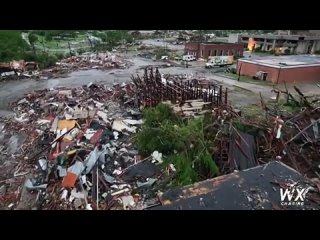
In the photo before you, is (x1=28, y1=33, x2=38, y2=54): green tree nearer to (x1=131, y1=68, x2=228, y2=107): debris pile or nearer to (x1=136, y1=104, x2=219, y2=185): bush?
(x1=131, y1=68, x2=228, y2=107): debris pile

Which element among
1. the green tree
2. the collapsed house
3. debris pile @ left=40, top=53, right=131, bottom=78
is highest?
the green tree

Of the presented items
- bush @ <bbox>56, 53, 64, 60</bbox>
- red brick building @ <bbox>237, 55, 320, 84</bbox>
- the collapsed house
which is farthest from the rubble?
red brick building @ <bbox>237, 55, 320, 84</bbox>

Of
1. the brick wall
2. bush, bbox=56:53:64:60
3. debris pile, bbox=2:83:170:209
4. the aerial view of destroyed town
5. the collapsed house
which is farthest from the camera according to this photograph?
bush, bbox=56:53:64:60

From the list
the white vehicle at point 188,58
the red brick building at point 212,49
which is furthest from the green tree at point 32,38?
the white vehicle at point 188,58

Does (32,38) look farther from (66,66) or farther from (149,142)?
(66,66)

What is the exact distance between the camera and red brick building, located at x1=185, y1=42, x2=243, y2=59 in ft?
43.2

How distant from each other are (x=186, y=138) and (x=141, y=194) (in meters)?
1.57

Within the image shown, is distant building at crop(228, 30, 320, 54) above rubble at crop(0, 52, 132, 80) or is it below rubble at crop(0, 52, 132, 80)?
above

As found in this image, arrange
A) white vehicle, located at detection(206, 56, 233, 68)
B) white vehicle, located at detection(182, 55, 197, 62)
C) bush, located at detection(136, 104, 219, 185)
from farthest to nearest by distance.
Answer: white vehicle, located at detection(206, 56, 233, 68), white vehicle, located at detection(182, 55, 197, 62), bush, located at detection(136, 104, 219, 185)

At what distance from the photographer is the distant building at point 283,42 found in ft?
49.4

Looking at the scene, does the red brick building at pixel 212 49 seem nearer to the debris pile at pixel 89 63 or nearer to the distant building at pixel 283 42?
the distant building at pixel 283 42

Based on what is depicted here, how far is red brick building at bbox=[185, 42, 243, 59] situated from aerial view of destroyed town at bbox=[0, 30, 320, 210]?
11.1 inches

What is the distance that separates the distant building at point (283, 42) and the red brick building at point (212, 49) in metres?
0.39
